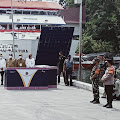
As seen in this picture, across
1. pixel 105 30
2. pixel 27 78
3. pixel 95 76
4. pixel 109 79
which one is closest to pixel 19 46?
pixel 27 78

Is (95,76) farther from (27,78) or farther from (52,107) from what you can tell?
(27,78)

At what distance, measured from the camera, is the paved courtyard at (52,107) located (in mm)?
11492

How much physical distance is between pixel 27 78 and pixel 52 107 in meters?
6.19

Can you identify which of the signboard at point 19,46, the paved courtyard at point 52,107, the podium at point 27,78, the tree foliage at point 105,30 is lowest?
the paved courtyard at point 52,107

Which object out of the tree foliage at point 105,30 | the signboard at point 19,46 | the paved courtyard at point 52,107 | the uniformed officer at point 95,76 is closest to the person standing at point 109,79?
the paved courtyard at point 52,107

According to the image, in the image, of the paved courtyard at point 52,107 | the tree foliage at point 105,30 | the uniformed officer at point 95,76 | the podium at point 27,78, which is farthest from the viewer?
the tree foliage at point 105,30

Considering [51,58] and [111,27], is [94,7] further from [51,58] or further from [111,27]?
[51,58]

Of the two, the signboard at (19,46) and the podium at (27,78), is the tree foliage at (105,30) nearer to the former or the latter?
the signboard at (19,46)

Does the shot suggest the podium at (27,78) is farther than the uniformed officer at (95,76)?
Yes

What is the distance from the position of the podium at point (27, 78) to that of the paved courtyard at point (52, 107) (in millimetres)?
1240

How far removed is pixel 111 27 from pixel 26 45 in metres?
29.0

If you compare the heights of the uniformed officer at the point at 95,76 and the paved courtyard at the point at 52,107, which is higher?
the uniformed officer at the point at 95,76

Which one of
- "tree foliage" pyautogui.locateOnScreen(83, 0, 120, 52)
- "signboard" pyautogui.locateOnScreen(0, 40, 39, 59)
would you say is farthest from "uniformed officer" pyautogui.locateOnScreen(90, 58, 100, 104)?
"tree foliage" pyautogui.locateOnScreen(83, 0, 120, 52)

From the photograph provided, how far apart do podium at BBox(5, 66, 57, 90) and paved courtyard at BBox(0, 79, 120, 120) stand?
124cm
